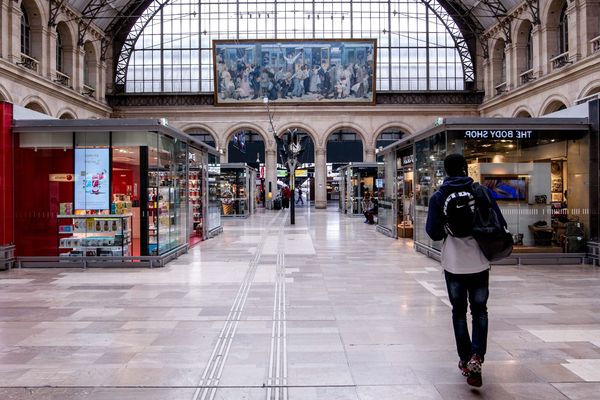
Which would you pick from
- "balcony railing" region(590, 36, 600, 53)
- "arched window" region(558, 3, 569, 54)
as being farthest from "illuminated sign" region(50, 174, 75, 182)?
"arched window" region(558, 3, 569, 54)

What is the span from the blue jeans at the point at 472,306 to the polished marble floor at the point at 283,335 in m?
0.32

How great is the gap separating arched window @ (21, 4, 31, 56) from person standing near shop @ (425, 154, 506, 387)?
2847cm

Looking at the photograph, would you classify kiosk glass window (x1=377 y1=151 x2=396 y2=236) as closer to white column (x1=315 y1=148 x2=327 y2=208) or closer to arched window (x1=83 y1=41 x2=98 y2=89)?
white column (x1=315 y1=148 x2=327 y2=208)

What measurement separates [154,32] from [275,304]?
38.5m

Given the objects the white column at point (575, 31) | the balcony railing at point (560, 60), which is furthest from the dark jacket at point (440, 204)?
the balcony railing at point (560, 60)

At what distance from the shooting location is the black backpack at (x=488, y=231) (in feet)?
13.5

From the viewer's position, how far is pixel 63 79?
1235 inches

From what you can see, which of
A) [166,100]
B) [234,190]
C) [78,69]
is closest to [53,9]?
[78,69]

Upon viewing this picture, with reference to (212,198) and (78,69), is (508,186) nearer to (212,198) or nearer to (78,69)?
(212,198)

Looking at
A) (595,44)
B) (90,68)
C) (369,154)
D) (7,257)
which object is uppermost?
(90,68)

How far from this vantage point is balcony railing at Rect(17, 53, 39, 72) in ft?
85.2

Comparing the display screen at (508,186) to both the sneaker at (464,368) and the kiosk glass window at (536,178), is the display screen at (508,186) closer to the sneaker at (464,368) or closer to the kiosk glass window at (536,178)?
the kiosk glass window at (536,178)

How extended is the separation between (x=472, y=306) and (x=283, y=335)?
223cm

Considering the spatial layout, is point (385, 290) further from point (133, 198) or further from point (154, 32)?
point (154, 32)
